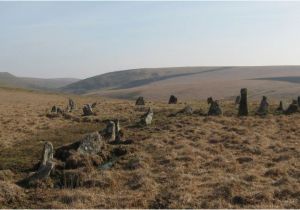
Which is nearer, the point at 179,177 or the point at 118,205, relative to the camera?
the point at 118,205

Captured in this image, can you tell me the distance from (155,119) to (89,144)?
12892 mm

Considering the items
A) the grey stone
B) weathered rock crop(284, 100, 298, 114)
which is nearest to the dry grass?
the grey stone

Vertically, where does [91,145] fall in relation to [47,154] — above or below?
above

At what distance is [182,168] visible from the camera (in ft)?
57.5

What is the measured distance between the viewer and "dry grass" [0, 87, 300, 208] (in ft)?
45.0

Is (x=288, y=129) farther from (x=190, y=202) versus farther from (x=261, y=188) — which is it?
(x=190, y=202)

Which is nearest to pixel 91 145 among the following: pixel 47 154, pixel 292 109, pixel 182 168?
pixel 47 154

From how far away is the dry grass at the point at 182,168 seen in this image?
13711mm

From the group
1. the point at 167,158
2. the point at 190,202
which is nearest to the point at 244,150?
the point at 167,158

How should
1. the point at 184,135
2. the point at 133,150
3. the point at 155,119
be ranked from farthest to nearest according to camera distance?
the point at 155,119 < the point at 184,135 < the point at 133,150

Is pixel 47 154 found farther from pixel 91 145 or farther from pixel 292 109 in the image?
pixel 292 109

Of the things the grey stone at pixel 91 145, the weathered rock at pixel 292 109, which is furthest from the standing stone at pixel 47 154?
the weathered rock at pixel 292 109

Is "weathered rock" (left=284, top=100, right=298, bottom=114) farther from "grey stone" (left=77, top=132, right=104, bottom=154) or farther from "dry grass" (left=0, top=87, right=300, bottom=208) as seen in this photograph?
"grey stone" (left=77, top=132, right=104, bottom=154)

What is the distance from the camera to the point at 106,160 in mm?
19344
